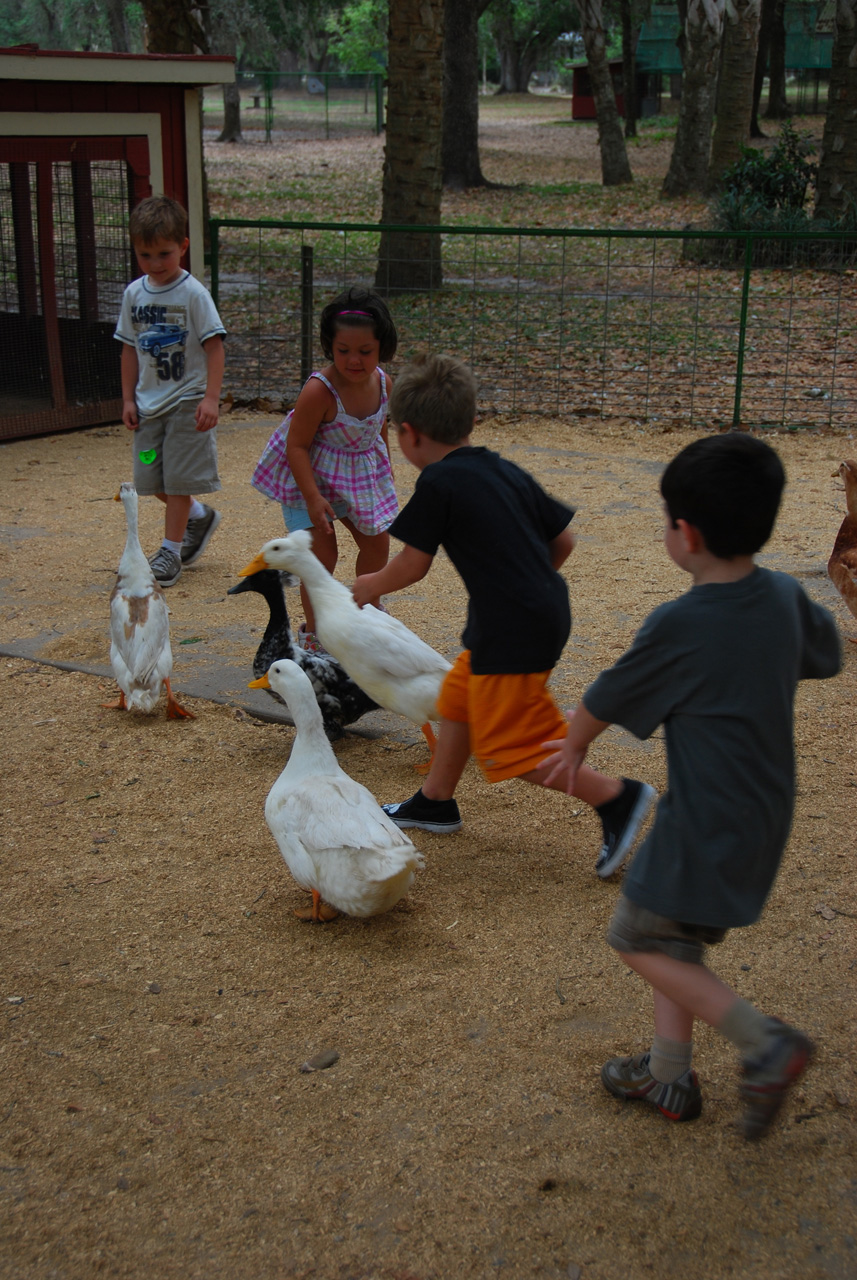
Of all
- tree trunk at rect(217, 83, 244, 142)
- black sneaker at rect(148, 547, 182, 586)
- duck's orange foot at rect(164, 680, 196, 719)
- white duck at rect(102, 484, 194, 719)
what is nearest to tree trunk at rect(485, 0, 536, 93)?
tree trunk at rect(217, 83, 244, 142)

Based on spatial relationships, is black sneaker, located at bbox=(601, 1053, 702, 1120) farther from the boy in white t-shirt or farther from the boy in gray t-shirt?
the boy in white t-shirt

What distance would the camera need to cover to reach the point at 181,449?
579 cm

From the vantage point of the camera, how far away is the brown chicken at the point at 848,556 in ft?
16.3

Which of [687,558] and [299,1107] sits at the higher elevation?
[687,558]

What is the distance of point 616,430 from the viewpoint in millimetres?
9312

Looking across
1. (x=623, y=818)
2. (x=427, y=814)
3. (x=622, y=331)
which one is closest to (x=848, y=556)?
(x=623, y=818)

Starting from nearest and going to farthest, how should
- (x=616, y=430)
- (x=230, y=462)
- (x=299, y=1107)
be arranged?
1. (x=299, y=1107)
2. (x=230, y=462)
3. (x=616, y=430)

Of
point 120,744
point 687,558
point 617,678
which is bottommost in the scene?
point 120,744

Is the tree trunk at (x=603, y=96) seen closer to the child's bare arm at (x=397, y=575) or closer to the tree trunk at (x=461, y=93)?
the tree trunk at (x=461, y=93)

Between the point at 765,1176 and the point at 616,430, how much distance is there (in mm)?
7665

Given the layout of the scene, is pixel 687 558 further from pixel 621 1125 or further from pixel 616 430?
pixel 616 430

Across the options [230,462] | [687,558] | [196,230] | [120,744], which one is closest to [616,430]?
[230,462]

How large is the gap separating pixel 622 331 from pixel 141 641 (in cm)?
876

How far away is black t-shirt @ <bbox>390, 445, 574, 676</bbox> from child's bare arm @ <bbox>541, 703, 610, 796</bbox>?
678 mm
